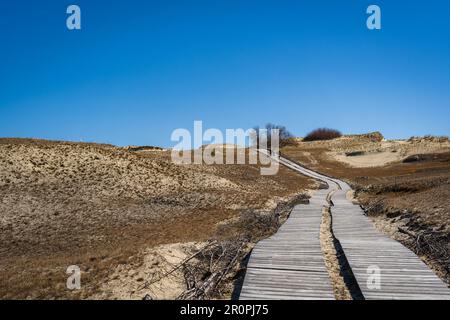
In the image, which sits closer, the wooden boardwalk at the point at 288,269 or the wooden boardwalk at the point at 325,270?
the wooden boardwalk at the point at 325,270

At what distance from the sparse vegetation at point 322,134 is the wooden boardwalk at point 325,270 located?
4682 inches

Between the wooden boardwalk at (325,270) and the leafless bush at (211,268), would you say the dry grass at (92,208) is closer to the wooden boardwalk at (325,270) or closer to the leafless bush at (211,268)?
the leafless bush at (211,268)

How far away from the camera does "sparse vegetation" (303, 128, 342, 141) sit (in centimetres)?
13600

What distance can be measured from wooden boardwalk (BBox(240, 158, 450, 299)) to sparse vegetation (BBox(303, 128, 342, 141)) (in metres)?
119

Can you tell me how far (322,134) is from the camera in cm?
13788

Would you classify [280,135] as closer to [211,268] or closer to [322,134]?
[322,134]

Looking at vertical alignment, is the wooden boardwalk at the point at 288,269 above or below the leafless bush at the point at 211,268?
above

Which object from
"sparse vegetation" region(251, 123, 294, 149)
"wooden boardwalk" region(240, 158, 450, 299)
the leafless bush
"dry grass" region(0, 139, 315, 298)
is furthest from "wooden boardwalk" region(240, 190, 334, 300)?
"sparse vegetation" region(251, 123, 294, 149)

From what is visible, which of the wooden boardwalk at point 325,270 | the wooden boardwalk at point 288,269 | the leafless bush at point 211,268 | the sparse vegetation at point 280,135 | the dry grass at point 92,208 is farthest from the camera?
the sparse vegetation at point 280,135

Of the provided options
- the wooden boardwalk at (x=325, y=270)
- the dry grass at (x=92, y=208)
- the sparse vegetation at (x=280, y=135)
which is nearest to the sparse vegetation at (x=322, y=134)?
the sparse vegetation at (x=280, y=135)

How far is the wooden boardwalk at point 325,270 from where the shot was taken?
11477mm

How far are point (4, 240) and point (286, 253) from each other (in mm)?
17413

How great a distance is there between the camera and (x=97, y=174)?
36.7 m
